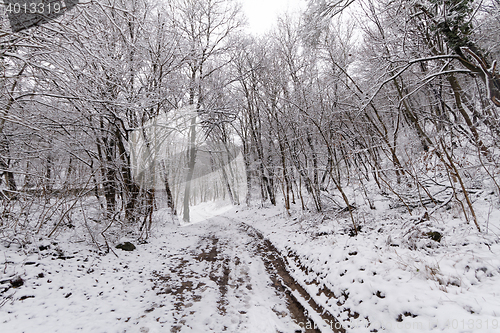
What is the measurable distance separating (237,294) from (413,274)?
2953 mm

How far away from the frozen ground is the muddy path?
0.08 ft

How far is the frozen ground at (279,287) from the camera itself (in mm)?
2777

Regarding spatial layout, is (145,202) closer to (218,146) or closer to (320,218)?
(320,218)

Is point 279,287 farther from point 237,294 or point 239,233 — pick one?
point 239,233

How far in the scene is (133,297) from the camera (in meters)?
4.28

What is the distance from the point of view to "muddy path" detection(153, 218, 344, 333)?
324 cm

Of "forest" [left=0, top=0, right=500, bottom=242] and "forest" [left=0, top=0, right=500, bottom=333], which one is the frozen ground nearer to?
"forest" [left=0, top=0, right=500, bottom=333]

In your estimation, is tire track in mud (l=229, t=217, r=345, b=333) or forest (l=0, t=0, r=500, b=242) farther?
forest (l=0, t=0, r=500, b=242)

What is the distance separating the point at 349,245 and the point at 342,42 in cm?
984

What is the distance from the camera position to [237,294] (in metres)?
4.16

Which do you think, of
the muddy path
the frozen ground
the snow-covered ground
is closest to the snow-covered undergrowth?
the frozen ground

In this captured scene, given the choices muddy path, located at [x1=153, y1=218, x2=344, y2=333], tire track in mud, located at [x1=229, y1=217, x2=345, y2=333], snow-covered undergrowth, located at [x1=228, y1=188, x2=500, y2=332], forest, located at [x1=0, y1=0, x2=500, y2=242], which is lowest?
tire track in mud, located at [x1=229, y1=217, x2=345, y2=333]

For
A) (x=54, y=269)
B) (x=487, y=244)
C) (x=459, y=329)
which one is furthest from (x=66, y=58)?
(x=487, y=244)

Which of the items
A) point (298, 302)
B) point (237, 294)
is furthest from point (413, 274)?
point (237, 294)
